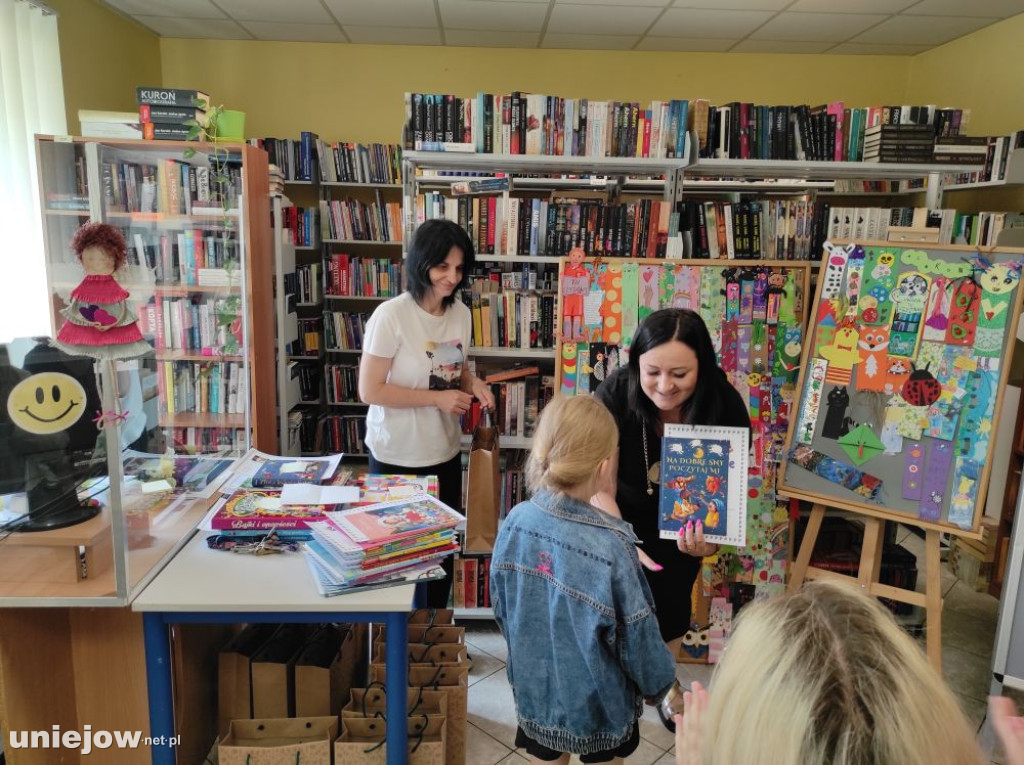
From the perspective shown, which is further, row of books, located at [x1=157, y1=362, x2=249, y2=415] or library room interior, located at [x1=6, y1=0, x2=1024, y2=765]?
row of books, located at [x1=157, y1=362, x2=249, y2=415]

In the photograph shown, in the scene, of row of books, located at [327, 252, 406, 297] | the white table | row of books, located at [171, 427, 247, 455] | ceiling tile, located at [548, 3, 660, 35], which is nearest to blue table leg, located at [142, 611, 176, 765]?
the white table

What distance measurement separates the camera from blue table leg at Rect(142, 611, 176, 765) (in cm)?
149

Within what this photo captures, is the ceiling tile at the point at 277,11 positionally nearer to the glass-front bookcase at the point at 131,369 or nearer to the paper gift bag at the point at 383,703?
the glass-front bookcase at the point at 131,369

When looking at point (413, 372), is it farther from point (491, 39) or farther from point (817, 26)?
point (817, 26)

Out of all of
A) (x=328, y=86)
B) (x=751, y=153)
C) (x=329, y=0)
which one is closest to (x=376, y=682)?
(x=751, y=153)

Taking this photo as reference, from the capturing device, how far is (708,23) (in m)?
4.52

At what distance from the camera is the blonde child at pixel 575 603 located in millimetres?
1345

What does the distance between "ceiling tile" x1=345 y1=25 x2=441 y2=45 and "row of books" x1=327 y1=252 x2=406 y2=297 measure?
1642 mm

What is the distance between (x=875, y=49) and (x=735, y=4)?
1625mm

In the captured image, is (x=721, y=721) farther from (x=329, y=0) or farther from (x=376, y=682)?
(x=329, y=0)

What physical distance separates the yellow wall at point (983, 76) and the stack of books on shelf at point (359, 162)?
4073 millimetres

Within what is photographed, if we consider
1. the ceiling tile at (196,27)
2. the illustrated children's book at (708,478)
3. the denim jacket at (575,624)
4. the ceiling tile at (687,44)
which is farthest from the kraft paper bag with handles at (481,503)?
the ceiling tile at (196,27)

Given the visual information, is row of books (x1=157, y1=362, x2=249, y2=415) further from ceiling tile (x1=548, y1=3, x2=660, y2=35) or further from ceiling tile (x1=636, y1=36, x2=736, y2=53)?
ceiling tile (x1=636, y1=36, x2=736, y2=53)

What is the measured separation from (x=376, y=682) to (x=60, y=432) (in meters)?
1.03
